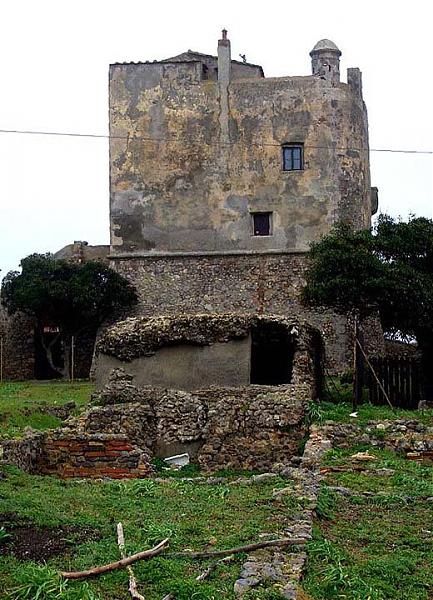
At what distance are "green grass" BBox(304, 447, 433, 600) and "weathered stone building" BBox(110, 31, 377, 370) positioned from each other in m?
21.5

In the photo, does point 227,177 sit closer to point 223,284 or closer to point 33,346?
point 223,284

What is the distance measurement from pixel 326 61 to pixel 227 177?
5.35 m

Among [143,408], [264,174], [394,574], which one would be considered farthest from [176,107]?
[394,574]

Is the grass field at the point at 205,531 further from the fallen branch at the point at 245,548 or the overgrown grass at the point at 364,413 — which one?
the overgrown grass at the point at 364,413

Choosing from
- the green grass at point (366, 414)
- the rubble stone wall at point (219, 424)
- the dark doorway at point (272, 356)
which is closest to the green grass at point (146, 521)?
the rubble stone wall at point (219, 424)

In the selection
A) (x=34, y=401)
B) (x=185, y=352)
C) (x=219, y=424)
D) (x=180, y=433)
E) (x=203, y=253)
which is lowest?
(x=34, y=401)

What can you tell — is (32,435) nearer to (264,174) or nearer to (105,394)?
(105,394)

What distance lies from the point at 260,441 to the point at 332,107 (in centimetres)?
2016

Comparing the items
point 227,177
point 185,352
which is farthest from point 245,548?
point 227,177

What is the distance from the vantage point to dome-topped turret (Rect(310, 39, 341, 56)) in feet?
110

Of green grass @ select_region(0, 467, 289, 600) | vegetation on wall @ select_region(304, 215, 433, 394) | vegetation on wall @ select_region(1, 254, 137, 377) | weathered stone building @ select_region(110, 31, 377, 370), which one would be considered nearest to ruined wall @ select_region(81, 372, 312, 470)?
green grass @ select_region(0, 467, 289, 600)

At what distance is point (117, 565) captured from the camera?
6.98 meters

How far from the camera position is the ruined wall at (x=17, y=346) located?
3450 cm

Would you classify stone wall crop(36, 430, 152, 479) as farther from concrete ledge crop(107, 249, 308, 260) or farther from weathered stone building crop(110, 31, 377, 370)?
concrete ledge crop(107, 249, 308, 260)
